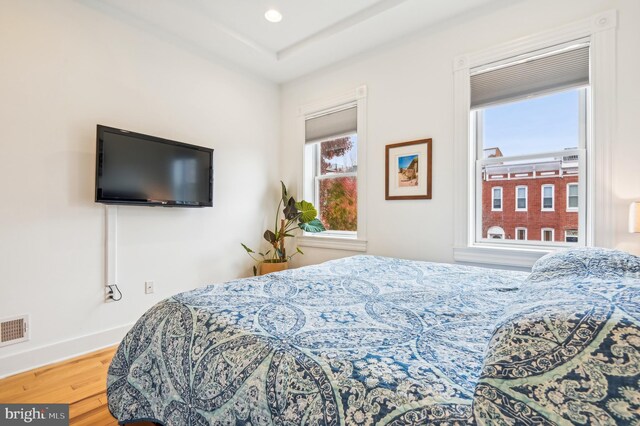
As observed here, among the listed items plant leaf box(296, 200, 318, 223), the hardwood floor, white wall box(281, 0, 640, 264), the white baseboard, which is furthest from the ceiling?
the hardwood floor

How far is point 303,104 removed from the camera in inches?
149

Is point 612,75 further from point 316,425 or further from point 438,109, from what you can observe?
point 316,425

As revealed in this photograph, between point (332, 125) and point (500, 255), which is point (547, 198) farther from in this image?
point (332, 125)

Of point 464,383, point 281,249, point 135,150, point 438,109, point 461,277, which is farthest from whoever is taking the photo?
point 281,249

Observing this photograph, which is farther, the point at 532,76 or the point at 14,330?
the point at 532,76

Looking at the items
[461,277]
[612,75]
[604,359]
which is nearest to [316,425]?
[604,359]

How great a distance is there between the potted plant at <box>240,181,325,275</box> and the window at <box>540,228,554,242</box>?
2.05 metres

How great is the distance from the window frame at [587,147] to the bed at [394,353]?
1.00 metres

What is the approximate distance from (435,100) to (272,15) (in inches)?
64.2

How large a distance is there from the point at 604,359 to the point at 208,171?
3107 mm

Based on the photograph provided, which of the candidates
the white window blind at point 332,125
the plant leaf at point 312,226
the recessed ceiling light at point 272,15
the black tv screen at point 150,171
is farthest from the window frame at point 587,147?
the black tv screen at point 150,171

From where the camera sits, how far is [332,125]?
360 cm

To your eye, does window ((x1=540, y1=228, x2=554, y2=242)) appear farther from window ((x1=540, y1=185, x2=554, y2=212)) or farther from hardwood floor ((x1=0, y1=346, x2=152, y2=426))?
hardwood floor ((x1=0, y1=346, x2=152, y2=426))

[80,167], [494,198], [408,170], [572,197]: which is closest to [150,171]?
[80,167]
